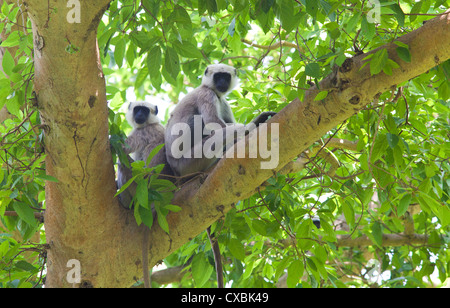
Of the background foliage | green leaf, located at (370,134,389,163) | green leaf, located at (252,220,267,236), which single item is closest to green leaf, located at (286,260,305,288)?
the background foliage

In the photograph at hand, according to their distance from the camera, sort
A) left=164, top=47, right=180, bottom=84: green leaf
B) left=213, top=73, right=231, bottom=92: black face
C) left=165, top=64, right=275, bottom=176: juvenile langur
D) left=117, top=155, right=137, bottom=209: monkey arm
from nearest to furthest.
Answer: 1. left=164, top=47, right=180, bottom=84: green leaf
2. left=117, top=155, right=137, bottom=209: monkey arm
3. left=165, top=64, right=275, bottom=176: juvenile langur
4. left=213, top=73, right=231, bottom=92: black face

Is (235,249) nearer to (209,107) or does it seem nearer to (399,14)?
(209,107)

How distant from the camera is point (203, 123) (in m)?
4.16

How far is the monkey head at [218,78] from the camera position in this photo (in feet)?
15.4

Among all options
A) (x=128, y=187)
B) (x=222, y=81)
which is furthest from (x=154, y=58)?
(x=222, y=81)

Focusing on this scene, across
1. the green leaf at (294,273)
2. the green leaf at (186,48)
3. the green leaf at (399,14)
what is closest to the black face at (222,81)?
the green leaf at (186,48)

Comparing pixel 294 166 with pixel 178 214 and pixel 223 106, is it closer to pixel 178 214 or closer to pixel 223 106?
pixel 178 214

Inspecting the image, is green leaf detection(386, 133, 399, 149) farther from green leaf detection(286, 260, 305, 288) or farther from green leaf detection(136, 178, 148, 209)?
green leaf detection(136, 178, 148, 209)

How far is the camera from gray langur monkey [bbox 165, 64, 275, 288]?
12.4 ft

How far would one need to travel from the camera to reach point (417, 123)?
10.3ft

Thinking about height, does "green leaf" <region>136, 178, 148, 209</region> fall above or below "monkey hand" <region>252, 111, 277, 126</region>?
below

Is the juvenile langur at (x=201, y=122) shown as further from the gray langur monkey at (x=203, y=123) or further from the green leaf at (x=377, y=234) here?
the green leaf at (x=377, y=234)
